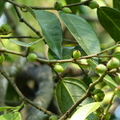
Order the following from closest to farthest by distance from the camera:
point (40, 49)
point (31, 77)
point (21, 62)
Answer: point (21, 62)
point (31, 77)
point (40, 49)

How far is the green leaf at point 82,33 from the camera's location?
2.91 feet

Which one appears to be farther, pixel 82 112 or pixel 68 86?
pixel 68 86

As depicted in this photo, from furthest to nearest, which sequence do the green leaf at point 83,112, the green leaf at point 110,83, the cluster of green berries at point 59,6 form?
the cluster of green berries at point 59,6
the green leaf at point 110,83
the green leaf at point 83,112

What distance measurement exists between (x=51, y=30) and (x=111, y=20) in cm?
21

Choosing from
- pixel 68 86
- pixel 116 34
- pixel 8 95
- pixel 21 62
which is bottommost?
pixel 8 95

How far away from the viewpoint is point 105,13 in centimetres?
102

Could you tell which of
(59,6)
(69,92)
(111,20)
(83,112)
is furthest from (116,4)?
(83,112)

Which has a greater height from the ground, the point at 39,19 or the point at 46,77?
the point at 39,19

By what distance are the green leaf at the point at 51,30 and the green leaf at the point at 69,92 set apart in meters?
0.09

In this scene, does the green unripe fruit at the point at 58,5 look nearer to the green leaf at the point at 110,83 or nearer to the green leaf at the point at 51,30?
the green leaf at the point at 51,30

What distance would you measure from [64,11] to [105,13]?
12 cm

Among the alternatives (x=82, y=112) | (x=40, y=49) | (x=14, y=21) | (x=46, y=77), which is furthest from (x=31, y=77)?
(x=82, y=112)

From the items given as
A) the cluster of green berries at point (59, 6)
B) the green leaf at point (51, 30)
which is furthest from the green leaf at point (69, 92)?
the cluster of green berries at point (59, 6)

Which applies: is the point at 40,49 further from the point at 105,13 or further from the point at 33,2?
the point at 105,13
